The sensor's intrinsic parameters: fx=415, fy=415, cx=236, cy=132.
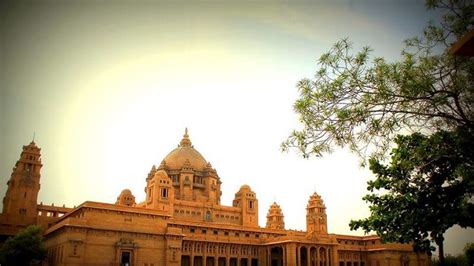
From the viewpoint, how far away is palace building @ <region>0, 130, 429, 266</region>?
48.9 m

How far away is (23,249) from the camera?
45750 millimetres

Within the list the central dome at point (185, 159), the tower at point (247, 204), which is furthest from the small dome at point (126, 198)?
the tower at point (247, 204)

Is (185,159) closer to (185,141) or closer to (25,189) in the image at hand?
(185,141)

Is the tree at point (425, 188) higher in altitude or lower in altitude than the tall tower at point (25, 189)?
lower

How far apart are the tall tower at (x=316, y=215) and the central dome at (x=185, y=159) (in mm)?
23055

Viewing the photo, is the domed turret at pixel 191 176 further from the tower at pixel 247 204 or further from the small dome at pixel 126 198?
the small dome at pixel 126 198

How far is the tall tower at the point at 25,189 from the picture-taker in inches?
2317

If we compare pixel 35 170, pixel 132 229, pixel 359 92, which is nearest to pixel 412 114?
pixel 359 92

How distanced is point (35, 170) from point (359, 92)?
59459 millimetres

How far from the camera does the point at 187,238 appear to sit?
2413 inches

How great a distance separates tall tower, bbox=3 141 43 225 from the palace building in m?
0.13

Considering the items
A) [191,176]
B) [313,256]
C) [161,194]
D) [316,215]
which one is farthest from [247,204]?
[161,194]

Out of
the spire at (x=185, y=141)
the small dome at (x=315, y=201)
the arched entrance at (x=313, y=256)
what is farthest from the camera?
the spire at (x=185, y=141)

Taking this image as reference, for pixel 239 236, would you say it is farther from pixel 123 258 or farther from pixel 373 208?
pixel 373 208
